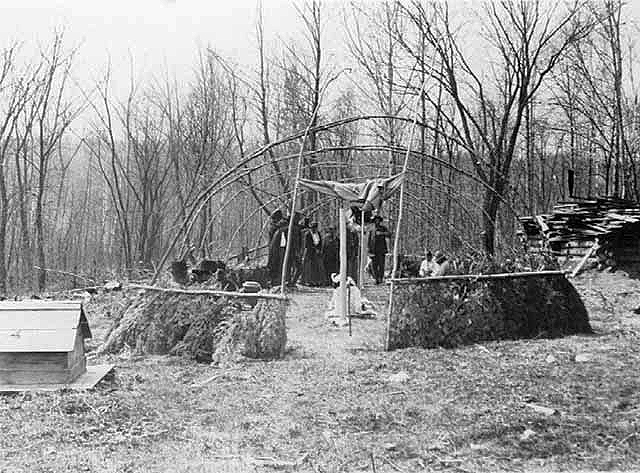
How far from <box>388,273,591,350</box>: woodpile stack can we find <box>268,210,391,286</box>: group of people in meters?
5.84

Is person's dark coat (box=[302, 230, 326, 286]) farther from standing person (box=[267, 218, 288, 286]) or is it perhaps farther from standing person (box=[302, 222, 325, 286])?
standing person (box=[267, 218, 288, 286])

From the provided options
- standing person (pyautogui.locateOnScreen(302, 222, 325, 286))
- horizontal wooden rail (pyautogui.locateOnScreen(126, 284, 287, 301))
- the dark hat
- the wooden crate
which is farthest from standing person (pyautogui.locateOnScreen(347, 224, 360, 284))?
the wooden crate

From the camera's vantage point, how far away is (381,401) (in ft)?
20.7

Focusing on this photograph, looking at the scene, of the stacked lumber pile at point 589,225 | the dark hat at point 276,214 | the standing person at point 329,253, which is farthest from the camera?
the standing person at point 329,253

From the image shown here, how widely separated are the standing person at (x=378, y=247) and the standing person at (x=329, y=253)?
944 mm

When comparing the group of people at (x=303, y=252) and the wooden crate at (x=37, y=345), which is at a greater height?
the group of people at (x=303, y=252)

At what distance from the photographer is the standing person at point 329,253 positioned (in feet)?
55.8

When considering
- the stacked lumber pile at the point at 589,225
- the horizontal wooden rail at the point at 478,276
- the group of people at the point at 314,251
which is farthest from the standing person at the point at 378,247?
the horizontal wooden rail at the point at 478,276

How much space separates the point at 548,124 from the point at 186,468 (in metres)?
28.8

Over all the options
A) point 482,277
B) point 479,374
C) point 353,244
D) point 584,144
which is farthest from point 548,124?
point 479,374

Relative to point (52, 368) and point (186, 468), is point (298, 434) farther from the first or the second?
point (52, 368)

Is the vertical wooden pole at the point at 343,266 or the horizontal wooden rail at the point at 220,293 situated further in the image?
the vertical wooden pole at the point at 343,266

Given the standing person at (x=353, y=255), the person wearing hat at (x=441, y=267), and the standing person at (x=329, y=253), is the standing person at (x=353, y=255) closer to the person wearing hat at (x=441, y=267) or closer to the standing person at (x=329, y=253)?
the standing person at (x=329, y=253)

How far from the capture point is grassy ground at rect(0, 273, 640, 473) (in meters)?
4.64
